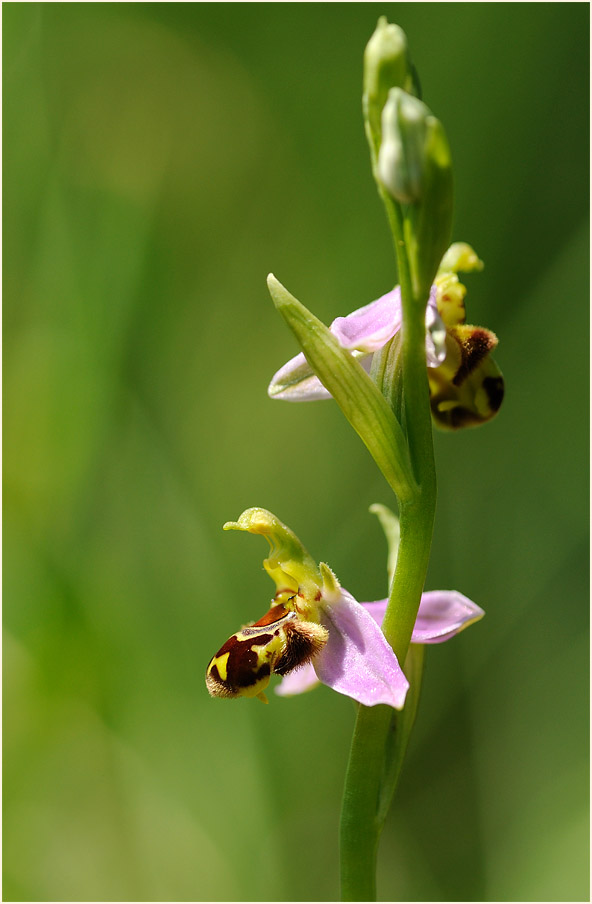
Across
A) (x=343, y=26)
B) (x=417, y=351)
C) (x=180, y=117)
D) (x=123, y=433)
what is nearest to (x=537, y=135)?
(x=343, y=26)

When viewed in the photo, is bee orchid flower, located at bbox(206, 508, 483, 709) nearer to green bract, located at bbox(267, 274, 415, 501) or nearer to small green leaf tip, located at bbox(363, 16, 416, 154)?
green bract, located at bbox(267, 274, 415, 501)

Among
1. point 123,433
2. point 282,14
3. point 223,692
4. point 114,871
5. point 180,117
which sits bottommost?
point 114,871

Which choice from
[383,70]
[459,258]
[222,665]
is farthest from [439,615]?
[383,70]

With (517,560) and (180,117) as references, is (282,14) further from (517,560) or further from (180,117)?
(517,560)

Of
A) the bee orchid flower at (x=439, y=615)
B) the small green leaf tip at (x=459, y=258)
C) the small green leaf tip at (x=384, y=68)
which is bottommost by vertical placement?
the bee orchid flower at (x=439, y=615)

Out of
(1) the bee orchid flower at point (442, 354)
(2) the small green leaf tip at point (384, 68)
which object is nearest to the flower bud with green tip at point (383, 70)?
(2) the small green leaf tip at point (384, 68)

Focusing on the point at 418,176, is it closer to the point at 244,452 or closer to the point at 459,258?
the point at 459,258

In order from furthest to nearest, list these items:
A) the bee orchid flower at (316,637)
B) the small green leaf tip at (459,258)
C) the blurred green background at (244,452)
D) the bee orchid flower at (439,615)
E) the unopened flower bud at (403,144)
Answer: the blurred green background at (244,452), the small green leaf tip at (459,258), the bee orchid flower at (439,615), the bee orchid flower at (316,637), the unopened flower bud at (403,144)

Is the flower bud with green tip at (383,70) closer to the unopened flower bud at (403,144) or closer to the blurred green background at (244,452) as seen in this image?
the unopened flower bud at (403,144)
